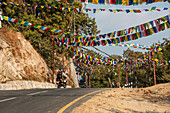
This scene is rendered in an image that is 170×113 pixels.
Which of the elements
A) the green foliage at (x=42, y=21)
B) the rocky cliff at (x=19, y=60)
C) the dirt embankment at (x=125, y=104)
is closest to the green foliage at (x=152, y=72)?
the green foliage at (x=42, y=21)

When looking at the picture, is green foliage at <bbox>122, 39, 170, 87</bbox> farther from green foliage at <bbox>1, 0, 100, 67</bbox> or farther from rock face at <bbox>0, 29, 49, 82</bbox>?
rock face at <bbox>0, 29, 49, 82</bbox>

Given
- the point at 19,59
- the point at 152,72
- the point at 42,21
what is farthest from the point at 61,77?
the point at 152,72

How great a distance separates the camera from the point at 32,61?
97.6 ft

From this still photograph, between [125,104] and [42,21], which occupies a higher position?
[42,21]

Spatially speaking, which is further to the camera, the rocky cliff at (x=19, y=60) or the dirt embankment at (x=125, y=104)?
the rocky cliff at (x=19, y=60)

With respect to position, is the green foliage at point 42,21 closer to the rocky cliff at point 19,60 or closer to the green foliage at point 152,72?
the rocky cliff at point 19,60

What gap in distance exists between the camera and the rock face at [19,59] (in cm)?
2288

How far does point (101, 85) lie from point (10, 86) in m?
62.3

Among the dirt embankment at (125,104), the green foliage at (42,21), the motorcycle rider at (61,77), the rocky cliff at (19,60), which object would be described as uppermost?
the green foliage at (42,21)

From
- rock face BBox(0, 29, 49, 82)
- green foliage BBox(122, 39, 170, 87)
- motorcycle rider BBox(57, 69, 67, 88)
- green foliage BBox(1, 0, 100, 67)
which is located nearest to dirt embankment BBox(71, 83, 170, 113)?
motorcycle rider BBox(57, 69, 67, 88)

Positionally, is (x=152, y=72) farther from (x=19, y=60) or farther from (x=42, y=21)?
(x=19, y=60)

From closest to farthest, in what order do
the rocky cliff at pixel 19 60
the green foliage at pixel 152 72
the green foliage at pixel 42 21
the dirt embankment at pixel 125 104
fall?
1. the dirt embankment at pixel 125 104
2. the rocky cliff at pixel 19 60
3. the green foliage at pixel 42 21
4. the green foliage at pixel 152 72

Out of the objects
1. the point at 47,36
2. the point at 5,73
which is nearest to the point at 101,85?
the point at 47,36

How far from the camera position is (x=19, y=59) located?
90.5 ft
